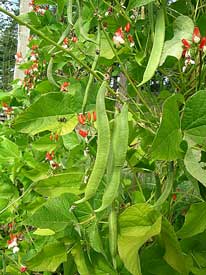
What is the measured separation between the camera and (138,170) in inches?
26.0

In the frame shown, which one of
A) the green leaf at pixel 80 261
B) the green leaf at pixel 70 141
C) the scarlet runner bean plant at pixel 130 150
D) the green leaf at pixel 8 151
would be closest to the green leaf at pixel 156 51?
the scarlet runner bean plant at pixel 130 150

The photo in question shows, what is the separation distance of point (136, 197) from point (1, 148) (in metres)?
0.61

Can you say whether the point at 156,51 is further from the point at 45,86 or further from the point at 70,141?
the point at 45,86

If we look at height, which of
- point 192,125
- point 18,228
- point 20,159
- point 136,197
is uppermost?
point 192,125

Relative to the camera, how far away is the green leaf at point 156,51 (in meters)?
0.49

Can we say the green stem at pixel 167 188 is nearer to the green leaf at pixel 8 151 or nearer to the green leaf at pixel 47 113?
the green leaf at pixel 47 113

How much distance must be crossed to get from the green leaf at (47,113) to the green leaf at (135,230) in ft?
0.55

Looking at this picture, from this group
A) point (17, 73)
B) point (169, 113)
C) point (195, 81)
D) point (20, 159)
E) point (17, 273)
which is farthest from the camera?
point (17, 73)

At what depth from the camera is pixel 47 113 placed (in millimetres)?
625

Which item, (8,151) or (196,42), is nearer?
(196,42)

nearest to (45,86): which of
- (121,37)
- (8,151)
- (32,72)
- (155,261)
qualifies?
(8,151)

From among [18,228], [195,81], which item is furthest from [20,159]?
[195,81]

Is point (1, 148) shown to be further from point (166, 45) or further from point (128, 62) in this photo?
point (166, 45)

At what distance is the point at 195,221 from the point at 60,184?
0.63 feet
